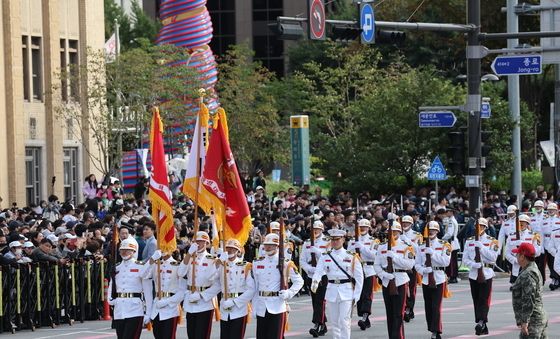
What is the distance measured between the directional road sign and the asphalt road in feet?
15.6

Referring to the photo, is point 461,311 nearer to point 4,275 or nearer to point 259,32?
point 4,275

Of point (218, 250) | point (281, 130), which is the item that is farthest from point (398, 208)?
point (281, 130)

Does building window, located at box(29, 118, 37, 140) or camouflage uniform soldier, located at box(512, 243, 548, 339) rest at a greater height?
building window, located at box(29, 118, 37, 140)

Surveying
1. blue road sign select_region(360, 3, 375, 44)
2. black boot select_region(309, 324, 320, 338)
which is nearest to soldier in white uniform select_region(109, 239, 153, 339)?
black boot select_region(309, 324, 320, 338)

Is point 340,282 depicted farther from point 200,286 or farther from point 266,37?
point 266,37

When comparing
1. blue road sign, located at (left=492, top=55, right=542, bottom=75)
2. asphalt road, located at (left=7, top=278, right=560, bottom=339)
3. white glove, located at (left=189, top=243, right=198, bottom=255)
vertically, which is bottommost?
asphalt road, located at (left=7, top=278, right=560, bottom=339)

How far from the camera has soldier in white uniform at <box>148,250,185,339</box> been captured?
19609mm

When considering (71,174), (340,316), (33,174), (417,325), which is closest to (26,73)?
(33,174)

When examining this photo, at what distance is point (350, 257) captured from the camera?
69.5 ft

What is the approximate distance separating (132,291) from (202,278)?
2.96ft

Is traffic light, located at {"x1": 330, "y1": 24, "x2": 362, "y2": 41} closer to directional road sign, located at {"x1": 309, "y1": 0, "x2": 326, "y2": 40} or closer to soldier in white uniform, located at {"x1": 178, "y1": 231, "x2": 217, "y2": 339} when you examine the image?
directional road sign, located at {"x1": 309, "y1": 0, "x2": 326, "y2": 40}

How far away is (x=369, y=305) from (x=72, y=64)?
22.8 meters

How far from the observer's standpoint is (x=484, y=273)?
23.6 m

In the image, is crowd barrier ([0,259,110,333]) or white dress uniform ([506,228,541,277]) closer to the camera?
crowd barrier ([0,259,110,333])
